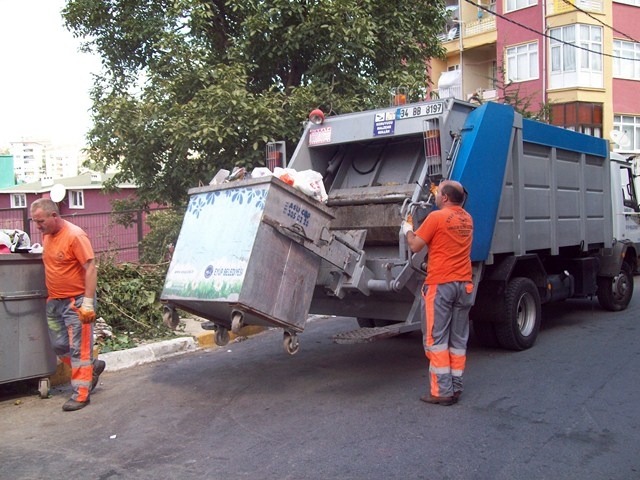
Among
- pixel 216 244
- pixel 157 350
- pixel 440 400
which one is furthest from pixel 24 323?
pixel 440 400

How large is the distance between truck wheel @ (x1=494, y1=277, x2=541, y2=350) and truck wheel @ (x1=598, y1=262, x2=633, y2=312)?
2670mm

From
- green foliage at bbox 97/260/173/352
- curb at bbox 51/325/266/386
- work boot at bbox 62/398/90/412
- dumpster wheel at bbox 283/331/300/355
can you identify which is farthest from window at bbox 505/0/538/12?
work boot at bbox 62/398/90/412

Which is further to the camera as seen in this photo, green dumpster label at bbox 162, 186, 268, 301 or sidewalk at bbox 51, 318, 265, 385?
sidewalk at bbox 51, 318, 265, 385

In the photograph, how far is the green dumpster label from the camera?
483 centimetres

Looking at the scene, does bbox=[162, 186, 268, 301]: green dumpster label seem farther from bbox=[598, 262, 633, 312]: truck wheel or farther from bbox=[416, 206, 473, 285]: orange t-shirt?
bbox=[598, 262, 633, 312]: truck wheel

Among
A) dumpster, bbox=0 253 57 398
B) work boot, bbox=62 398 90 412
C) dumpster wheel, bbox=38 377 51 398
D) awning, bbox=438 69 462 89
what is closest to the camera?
work boot, bbox=62 398 90 412

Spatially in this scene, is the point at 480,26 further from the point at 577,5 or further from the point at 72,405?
the point at 72,405

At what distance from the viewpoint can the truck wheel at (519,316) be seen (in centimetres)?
667

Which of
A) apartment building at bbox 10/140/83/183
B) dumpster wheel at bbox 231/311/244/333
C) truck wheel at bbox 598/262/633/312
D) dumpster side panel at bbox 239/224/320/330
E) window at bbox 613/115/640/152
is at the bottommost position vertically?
truck wheel at bbox 598/262/633/312

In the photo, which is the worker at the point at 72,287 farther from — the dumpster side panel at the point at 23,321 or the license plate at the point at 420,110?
the license plate at the point at 420,110

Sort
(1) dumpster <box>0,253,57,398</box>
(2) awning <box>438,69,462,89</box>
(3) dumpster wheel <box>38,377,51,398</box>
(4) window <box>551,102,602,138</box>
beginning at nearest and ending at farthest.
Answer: (1) dumpster <box>0,253,57,398</box>
(3) dumpster wheel <box>38,377,51,398</box>
(2) awning <box>438,69,462,89</box>
(4) window <box>551,102,602,138</box>

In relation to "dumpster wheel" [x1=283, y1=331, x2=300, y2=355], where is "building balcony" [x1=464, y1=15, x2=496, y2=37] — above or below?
above

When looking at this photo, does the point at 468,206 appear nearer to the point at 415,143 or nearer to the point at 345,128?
the point at 415,143

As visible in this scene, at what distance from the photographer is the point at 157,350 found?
277 inches
